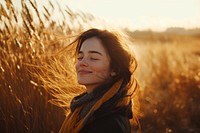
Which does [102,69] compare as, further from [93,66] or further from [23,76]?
[23,76]

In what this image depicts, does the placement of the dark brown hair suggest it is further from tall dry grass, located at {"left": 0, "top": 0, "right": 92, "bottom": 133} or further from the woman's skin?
tall dry grass, located at {"left": 0, "top": 0, "right": 92, "bottom": 133}

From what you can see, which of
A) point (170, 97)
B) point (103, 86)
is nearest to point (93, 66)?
point (103, 86)

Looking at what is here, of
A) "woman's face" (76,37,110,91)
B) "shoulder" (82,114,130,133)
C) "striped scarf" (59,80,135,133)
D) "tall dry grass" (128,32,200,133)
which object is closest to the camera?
"shoulder" (82,114,130,133)

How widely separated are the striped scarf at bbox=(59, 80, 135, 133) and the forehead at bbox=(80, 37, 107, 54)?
0.69 ft

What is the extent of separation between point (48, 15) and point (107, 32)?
38.7 inches

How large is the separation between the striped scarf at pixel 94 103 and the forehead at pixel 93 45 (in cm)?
21

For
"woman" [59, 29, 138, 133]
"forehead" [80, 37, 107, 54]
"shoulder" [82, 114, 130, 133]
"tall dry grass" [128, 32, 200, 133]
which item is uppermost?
"forehead" [80, 37, 107, 54]

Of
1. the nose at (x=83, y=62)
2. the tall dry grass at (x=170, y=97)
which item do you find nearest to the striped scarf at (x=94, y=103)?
the nose at (x=83, y=62)

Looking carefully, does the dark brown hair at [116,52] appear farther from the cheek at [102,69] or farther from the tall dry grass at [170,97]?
the tall dry grass at [170,97]

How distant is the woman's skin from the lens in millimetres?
2273

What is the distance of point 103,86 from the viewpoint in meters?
2.28

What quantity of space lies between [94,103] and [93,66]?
206 millimetres

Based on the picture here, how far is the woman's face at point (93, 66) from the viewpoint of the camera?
2273mm

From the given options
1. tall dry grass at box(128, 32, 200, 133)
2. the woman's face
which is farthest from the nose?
tall dry grass at box(128, 32, 200, 133)
